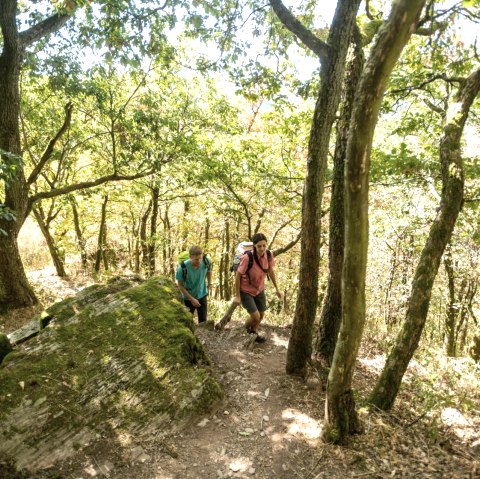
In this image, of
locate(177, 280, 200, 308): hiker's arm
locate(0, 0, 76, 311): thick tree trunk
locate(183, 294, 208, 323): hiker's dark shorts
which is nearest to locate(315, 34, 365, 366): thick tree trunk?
locate(177, 280, 200, 308): hiker's arm

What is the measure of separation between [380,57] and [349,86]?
8.59 ft

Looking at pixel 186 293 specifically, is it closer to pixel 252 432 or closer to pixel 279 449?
pixel 252 432

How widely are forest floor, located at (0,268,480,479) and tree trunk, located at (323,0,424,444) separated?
391 millimetres

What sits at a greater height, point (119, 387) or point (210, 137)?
point (210, 137)

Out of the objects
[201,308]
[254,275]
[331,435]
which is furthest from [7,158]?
[331,435]

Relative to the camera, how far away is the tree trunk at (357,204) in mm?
2623

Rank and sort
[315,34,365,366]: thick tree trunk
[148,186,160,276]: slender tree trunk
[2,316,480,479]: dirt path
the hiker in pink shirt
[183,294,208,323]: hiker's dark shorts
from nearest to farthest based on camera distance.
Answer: [2,316,480,479]: dirt path, [315,34,365,366]: thick tree trunk, the hiker in pink shirt, [183,294,208,323]: hiker's dark shorts, [148,186,160,276]: slender tree trunk

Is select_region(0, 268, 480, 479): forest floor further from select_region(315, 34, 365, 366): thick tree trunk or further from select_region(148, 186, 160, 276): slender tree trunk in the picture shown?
select_region(148, 186, 160, 276): slender tree trunk

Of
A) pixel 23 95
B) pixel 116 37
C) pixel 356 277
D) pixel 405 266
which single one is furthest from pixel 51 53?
pixel 405 266

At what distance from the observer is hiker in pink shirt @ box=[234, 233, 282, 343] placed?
6512 millimetres

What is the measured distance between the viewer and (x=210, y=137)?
1193 cm

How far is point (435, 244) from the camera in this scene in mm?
4609

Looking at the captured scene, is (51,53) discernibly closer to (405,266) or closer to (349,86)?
(349,86)

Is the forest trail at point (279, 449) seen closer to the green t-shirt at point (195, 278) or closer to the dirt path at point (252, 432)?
the dirt path at point (252, 432)
